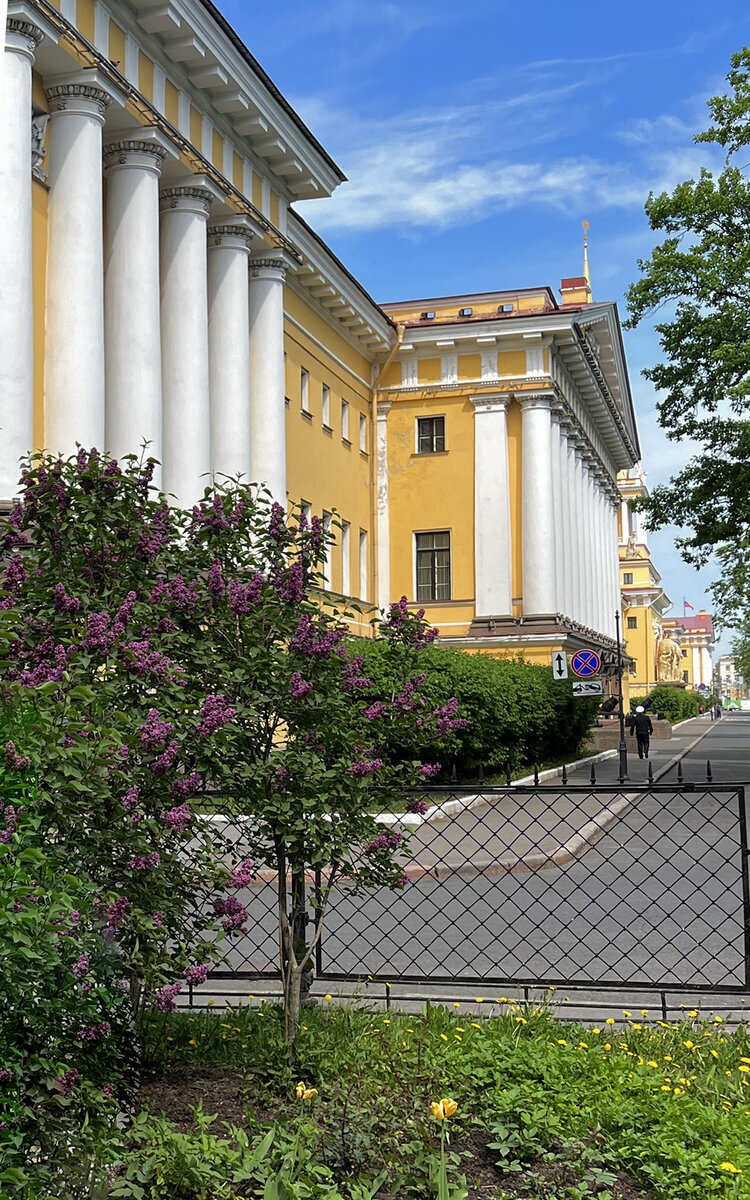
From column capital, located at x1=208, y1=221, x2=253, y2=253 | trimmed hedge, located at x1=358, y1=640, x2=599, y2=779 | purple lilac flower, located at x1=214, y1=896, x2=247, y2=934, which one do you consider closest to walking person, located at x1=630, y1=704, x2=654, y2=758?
trimmed hedge, located at x1=358, y1=640, x2=599, y2=779

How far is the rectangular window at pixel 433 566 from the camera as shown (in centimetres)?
3709

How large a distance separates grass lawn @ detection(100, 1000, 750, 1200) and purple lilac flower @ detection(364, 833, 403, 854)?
76 cm

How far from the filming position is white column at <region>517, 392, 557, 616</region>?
1394 inches

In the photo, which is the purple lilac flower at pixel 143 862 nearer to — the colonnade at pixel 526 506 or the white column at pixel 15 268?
the white column at pixel 15 268

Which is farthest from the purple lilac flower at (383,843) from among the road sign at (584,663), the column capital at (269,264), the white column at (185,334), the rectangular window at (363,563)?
the rectangular window at (363,563)

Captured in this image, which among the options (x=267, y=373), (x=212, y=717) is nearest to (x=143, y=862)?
(x=212, y=717)

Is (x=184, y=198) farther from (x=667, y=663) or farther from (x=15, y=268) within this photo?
(x=667, y=663)

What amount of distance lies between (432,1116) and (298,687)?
1618 millimetres

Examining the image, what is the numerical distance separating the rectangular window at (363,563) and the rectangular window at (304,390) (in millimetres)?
6438

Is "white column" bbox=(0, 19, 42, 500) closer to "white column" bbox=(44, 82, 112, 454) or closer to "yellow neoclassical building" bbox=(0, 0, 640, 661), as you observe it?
"yellow neoclassical building" bbox=(0, 0, 640, 661)

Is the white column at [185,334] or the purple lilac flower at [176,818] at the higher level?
the white column at [185,334]

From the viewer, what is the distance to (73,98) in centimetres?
1641

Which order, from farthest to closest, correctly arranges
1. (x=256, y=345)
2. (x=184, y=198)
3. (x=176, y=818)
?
(x=256, y=345) < (x=184, y=198) < (x=176, y=818)

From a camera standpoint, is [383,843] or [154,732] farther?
[383,843]
